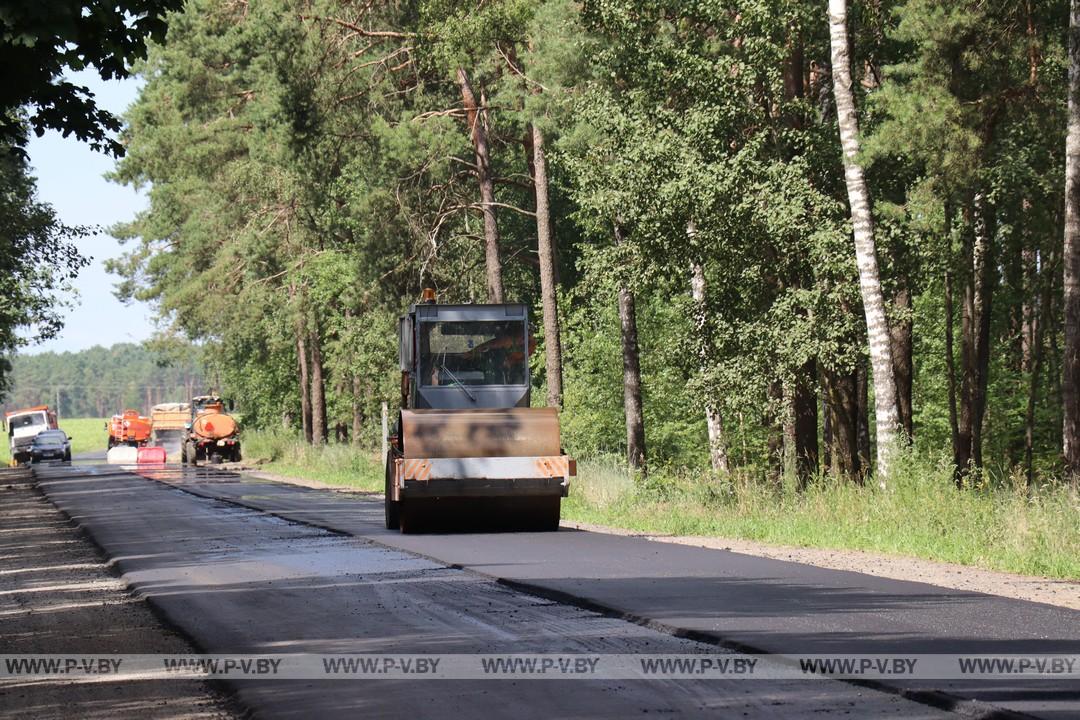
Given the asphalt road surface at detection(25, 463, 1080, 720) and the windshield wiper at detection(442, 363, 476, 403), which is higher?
the windshield wiper at detection(442, 363, 476, 403)

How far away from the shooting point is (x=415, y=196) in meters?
46.7

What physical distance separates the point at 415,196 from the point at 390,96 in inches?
140

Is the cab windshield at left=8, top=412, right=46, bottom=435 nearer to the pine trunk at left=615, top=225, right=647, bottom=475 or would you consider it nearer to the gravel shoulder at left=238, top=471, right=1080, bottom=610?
the pine trunk at left=615, top=225, right=647, bottom=475

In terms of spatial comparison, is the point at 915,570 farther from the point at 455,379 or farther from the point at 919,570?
the point at 455,379

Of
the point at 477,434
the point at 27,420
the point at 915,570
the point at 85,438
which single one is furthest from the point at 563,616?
the point at 85,438

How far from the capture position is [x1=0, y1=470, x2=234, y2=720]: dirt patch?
895 centimetres

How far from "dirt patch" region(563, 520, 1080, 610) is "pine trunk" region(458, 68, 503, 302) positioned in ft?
76.2

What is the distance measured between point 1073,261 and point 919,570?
1088 cm

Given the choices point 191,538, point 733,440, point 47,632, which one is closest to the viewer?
point 47,632

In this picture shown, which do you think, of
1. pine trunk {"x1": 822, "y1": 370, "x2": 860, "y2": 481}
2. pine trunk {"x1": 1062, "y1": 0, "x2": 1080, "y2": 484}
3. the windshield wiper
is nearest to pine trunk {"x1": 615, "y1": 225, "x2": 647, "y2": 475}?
pine trunk {"x1": 822, "y1": 370, "x2": 860, "y2": 481}

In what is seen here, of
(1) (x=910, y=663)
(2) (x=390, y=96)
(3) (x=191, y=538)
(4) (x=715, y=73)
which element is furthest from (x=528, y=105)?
(1) (x=910, y=663)

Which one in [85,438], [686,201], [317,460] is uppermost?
[686,201]

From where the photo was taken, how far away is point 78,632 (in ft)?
40.8

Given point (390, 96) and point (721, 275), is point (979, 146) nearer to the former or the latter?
point (721, 275)
